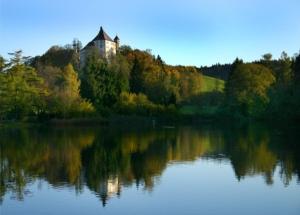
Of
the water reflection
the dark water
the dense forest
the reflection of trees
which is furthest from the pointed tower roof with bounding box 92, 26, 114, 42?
the dark water

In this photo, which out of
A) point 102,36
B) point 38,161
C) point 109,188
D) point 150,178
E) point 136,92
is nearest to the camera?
point 109,188

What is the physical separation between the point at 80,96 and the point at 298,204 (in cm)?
5795

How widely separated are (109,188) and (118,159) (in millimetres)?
9271

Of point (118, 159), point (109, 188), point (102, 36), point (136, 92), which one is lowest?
point (109, 188)

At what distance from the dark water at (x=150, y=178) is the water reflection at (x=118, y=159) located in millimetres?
44

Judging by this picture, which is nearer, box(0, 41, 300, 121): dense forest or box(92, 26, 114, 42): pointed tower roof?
box(0, 41, 300, 121): dense forest

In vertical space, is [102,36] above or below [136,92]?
Answer: above

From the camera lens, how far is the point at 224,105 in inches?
3191

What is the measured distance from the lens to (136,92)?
3270 inches

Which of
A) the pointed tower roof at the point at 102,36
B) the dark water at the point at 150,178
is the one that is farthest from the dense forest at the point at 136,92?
the dark water at the point at 150,178

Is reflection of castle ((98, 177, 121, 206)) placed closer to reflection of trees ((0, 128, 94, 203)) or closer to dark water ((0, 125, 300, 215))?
dark water ((0, 125, 300, 215))

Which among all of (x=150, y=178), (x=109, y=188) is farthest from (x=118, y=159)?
(x=109, y=188)

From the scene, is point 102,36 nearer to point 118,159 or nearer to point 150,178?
point 118,159

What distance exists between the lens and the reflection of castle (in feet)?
62.4
